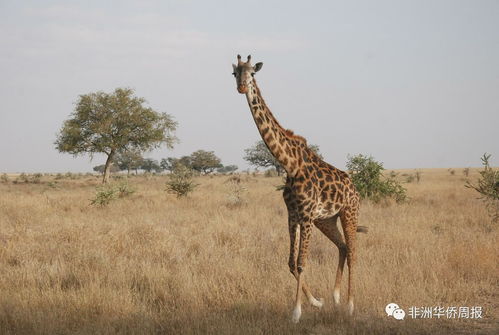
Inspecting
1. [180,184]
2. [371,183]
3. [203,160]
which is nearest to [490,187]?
[371,183]

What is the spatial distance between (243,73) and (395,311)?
12.3 ft

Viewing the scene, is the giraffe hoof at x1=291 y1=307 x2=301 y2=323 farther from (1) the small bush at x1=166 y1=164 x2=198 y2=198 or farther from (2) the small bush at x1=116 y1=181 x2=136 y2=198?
(2) the small bush at x1=116 y1=181 x2=136 y2=198

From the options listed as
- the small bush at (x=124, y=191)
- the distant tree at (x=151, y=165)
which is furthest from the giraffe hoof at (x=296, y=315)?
the distant tree at (x=151, y=165)

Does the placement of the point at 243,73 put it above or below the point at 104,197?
above

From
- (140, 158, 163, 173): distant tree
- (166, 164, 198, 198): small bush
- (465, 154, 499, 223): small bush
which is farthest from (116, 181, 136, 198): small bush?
(140, 158, 163, 173): distant tree

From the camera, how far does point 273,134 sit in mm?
5434

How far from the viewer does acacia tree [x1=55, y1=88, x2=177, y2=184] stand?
3853 cm

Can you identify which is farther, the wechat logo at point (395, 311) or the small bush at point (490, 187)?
the small bush at point (490, 187)

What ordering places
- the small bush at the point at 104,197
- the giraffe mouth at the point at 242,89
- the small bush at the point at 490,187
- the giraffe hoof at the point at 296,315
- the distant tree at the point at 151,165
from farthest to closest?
the distant tree at the point at 151,165
the small bush at the point at 104,197
the small bush at the point at 490,187
the giraffe hoof at the point at 296,315
the giraffe mouth at the point at 242,89

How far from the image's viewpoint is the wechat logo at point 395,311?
566cm

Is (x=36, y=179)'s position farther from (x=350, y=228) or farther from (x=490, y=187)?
(x=350, y=228)

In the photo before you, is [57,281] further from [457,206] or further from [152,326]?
[457,206]

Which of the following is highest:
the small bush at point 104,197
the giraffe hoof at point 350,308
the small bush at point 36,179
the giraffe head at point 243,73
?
the giraffe head at point 243,73

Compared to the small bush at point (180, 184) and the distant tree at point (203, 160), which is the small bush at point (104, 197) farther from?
the distant tree at point (203, 160)
